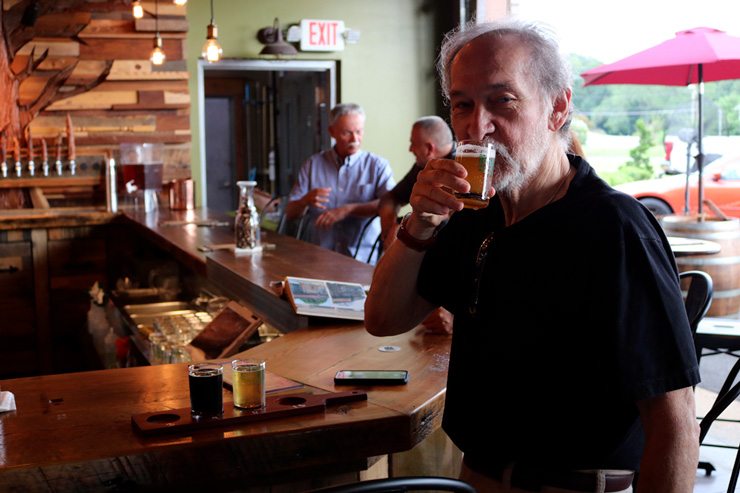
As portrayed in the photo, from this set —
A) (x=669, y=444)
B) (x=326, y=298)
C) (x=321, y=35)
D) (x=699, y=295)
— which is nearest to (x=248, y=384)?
(x=669, y=444)

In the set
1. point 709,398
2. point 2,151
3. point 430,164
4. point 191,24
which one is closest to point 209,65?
point 191,24

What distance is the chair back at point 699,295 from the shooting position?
243 cm

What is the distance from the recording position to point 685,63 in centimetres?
568

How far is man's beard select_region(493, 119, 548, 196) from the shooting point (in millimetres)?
1415

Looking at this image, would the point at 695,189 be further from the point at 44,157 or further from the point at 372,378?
the point at 372,378

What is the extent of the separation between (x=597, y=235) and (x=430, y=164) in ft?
1.24

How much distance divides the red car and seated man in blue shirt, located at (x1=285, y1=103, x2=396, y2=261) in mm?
3635

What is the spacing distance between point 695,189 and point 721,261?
308 cm

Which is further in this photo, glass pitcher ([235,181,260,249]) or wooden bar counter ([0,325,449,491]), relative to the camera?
glass pitcher ([235,181,260,249])

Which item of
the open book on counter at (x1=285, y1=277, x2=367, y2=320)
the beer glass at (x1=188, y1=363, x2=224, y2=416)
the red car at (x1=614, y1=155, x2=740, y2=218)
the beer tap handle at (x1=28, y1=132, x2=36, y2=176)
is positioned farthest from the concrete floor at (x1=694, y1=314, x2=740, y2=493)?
the beer tap handle at (x1=28, y1=132, x2=36, y2=176)

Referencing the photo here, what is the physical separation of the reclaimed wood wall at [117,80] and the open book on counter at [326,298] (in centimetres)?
481

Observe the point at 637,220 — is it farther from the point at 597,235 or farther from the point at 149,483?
the point at 149,483

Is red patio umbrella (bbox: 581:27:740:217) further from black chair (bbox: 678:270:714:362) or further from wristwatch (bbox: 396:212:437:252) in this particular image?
wristwatch (bbox: 396:212:437:252)

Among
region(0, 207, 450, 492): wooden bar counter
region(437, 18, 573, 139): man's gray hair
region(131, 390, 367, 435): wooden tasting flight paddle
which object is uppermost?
region(437, 18, 573, 139): man's gray hair
